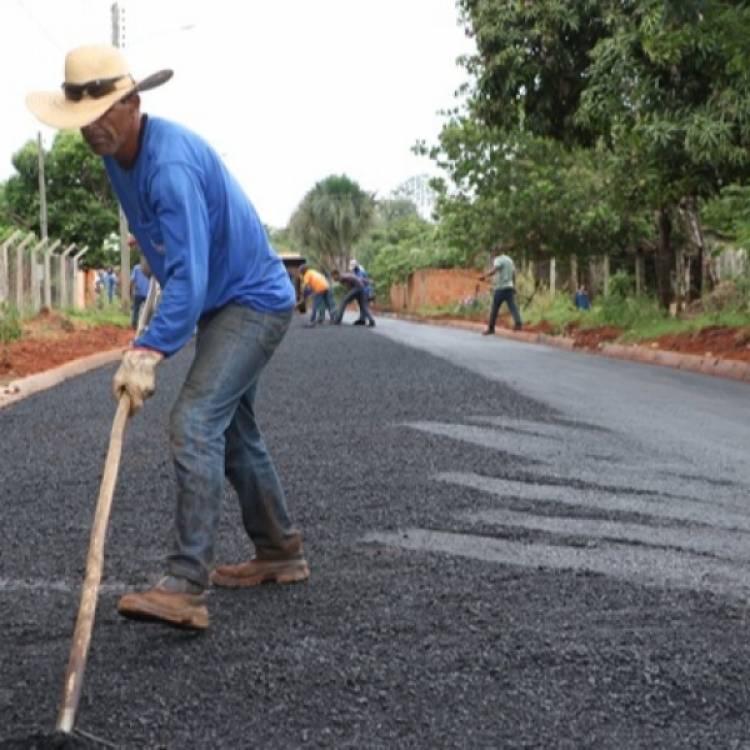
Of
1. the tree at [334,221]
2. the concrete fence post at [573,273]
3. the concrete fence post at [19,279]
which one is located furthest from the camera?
the tree at [334,221]

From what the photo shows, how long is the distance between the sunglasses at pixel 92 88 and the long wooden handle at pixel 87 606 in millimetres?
905

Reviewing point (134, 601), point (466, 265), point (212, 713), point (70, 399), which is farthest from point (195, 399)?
point (466, 265)

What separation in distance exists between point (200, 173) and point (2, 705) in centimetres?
163

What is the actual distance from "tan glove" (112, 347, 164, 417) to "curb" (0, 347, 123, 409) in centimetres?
786

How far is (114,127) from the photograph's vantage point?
13.1 feet

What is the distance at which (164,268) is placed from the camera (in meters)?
4.16

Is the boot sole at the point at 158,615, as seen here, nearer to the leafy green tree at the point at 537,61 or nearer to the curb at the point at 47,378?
the curb at the point at 47,378

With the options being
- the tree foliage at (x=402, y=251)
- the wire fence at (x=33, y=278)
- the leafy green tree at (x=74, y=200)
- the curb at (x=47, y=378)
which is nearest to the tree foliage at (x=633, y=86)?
the curb at (x=47, y=378)

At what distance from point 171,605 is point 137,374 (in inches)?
27.2

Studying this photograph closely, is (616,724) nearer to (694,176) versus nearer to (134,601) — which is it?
(134,601)

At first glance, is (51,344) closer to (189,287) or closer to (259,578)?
(259,578)

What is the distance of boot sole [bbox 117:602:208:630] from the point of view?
3955 millimetres

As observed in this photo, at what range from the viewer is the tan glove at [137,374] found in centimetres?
394

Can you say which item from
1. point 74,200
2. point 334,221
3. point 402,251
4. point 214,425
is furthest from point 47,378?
point 334,221
